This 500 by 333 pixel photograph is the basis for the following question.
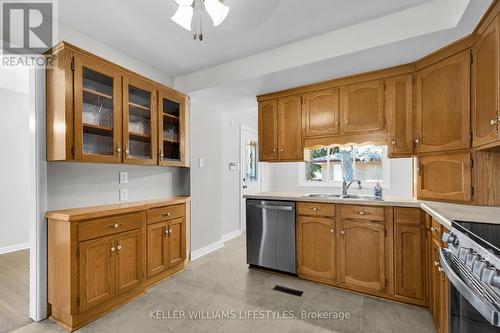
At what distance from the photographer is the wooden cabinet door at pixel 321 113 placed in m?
2.88

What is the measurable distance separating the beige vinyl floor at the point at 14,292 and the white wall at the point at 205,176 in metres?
1.82

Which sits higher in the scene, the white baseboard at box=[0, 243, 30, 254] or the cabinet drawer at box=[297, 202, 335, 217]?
the cabinet drawer at box=[297, 202, 335, 217]

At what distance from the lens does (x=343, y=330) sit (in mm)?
1889

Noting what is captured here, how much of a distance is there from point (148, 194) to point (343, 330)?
258 cm

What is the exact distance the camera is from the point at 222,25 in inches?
87.3

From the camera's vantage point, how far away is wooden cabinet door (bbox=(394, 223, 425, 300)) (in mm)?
2175

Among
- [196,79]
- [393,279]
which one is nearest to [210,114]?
[196,79]

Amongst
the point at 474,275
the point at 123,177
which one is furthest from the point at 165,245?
the point at 474,275

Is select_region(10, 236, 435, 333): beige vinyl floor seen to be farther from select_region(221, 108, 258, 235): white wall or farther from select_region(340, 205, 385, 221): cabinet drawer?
select_region(221, 108, 258, 235): white wall

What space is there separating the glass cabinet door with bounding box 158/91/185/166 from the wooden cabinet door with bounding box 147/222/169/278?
77cm

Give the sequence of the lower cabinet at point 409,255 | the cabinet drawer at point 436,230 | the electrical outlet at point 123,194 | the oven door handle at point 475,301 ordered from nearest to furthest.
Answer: the oven door handle at point 475,301, the cabinet drawer at point 436,230, the lower cabinet at point 409,255, the electrical outlet at point 123,194

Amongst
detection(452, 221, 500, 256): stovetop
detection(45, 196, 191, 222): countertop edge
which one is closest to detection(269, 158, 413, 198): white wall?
detection(452, 221, 500, 256): stovetop

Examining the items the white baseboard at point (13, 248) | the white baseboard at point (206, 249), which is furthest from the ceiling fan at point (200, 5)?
the white baseboard at point (13, 248)

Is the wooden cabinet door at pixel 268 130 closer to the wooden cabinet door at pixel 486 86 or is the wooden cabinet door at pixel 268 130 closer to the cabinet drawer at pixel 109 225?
the cabinet drawer at pixel 109 225
